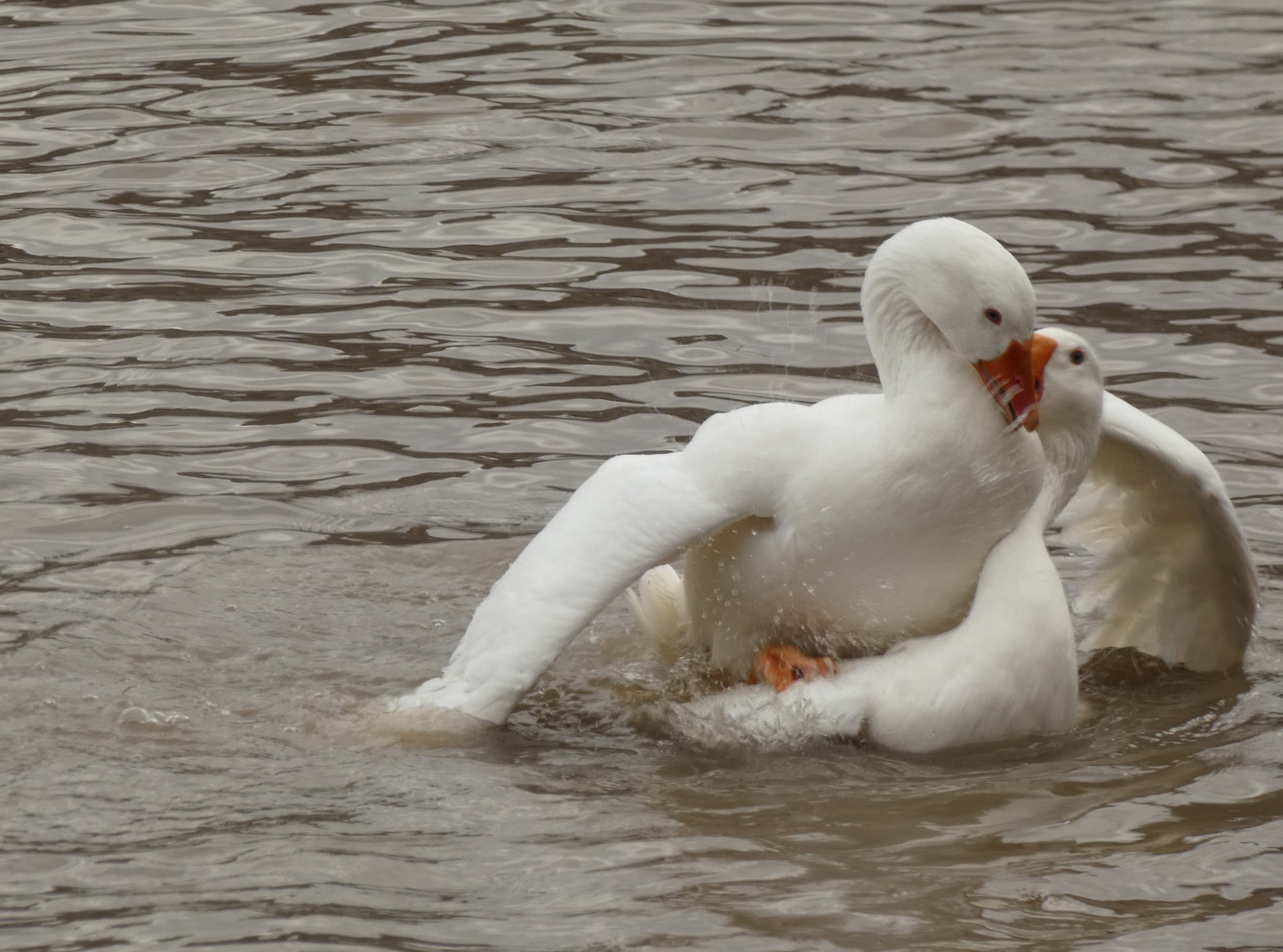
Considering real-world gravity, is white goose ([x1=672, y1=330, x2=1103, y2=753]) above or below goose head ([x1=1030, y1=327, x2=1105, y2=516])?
below

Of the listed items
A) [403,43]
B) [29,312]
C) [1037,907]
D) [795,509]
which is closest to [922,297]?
[795,509]

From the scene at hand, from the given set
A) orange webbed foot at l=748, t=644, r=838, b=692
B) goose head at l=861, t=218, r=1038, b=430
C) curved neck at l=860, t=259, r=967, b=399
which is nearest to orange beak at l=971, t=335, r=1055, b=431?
goose head at l=861, t=218, r=1038, b=430

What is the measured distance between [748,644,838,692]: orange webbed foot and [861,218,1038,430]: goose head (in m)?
0.90

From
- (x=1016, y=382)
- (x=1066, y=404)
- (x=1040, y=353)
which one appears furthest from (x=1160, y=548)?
(x=1016, y=382)

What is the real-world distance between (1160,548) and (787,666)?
1591 millimetres

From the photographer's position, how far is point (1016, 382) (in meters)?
5.93

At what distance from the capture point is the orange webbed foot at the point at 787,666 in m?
6.16

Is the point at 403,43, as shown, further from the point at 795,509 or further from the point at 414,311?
the point at 795,509

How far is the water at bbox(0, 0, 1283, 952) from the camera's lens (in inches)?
205

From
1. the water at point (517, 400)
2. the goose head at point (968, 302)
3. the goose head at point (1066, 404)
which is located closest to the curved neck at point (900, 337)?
the goose head at point (968, 302)

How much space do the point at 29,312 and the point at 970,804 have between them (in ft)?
19.0

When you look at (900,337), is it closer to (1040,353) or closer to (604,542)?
(1040,353)

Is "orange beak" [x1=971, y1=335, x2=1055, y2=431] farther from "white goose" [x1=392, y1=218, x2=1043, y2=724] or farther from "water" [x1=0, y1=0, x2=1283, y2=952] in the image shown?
"water" [x1=0, y1=0, x2=1283, y2=952]

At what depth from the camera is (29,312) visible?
32.0 ft
